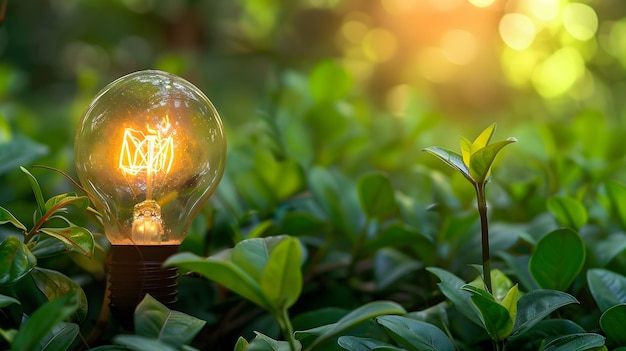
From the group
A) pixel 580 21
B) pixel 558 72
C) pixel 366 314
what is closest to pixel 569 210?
pixel 366 314

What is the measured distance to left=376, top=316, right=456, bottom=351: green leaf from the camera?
23.4 inches

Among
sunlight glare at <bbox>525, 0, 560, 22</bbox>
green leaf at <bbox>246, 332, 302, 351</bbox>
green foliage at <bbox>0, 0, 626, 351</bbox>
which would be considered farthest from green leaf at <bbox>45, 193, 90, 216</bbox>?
sunlight glare at <bbox>525, 0, 560, 22</bbox>

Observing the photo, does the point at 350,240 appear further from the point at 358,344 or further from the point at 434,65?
the point at 434,65

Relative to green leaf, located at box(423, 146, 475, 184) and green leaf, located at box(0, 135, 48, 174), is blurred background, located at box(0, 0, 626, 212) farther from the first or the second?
green leaf, located at box(423, 146, 475, 184)

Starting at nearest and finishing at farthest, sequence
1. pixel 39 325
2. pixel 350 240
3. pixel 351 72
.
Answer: pixel 39 325, pixel 350 240, pixel 351 72

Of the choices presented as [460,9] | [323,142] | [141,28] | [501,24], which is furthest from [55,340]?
[141,28]

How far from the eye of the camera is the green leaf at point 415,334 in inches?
23.4

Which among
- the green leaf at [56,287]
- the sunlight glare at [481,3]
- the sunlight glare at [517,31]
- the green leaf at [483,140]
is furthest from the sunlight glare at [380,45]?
the green leaf at [56,287]

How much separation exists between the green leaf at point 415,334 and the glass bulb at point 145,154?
265mm

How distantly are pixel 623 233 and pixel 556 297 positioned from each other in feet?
1.12

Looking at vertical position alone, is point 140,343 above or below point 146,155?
below

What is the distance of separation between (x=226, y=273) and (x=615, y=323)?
0.38 m

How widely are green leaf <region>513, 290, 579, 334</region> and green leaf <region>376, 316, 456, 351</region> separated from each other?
69 mm

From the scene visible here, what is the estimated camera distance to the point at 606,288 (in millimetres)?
705
